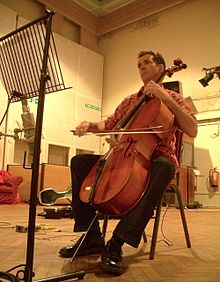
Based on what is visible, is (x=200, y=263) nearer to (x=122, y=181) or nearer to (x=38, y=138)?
(x=122, y=181)

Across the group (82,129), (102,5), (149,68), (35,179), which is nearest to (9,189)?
(82,129)

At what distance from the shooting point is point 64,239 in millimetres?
1802

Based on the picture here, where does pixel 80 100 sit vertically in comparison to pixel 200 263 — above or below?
above

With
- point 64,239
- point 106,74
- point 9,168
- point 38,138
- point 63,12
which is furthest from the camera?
point 106,74

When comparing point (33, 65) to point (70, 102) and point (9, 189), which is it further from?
point (70, 102)

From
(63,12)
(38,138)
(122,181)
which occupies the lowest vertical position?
(122,181)

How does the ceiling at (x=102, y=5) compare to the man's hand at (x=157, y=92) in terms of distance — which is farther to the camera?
the ceiling at (x=102, y=5)

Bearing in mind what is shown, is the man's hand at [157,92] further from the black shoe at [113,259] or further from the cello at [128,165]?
the black shoe at [113,259]

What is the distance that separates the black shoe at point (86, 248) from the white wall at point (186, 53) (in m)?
4.61

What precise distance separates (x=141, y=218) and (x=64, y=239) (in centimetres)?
72

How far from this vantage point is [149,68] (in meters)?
1.61

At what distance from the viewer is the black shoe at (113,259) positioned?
3.67ft

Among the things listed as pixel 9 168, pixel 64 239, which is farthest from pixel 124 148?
pixel 9 168

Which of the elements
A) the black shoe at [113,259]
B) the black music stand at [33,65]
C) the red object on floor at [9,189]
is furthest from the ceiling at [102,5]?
the black shoe at [113,259]
